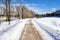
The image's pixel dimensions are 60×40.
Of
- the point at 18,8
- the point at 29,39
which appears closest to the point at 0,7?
the point at 18,8

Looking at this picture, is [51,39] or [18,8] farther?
[18,8]

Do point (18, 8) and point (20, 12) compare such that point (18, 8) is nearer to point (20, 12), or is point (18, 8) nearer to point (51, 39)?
point (20, 12)

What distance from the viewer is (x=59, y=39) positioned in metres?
9.86

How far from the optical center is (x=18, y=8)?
7319 centimetres

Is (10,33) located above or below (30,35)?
above

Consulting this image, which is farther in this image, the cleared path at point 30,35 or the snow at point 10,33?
the cleared path at point 30,35

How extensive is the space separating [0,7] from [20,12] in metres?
28.9

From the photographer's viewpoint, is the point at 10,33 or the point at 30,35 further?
the point at 30,35

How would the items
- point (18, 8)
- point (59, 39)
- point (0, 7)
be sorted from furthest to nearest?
1. point (18, 8)
2. point (0, 7)
3. point (59, 39)

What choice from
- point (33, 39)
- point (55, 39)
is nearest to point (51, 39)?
point (55, 39)

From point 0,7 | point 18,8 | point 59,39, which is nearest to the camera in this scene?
point 59,39

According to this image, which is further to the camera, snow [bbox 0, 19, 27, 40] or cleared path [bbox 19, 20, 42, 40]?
cleared path [bbox 19, 20, 42, 40]

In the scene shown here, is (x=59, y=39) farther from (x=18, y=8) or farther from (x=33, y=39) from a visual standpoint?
(x=18, y=8)

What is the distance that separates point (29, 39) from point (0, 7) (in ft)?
129
